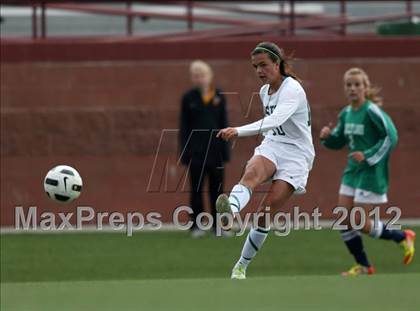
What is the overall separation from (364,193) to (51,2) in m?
6.86

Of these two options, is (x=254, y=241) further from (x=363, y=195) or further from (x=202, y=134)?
(x=202, y=134)

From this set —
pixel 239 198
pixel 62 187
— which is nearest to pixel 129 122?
pixel 62 187

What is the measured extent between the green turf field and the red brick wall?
3.26ft

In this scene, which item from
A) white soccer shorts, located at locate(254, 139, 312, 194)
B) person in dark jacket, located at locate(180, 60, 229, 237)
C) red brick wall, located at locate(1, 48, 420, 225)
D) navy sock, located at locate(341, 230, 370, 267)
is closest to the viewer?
white soccer shorts, located at locate(254, 139, 312, 194)

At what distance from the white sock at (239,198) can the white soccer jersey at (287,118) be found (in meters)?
0.51

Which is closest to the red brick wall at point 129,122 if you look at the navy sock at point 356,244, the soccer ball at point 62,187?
the navy sock at point 356,244

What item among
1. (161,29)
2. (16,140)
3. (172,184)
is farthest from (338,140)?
(161,29)

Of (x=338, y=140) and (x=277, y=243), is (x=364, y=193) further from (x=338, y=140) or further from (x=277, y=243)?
(x=277, y=243)

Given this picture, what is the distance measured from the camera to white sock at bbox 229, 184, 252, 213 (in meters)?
11.0

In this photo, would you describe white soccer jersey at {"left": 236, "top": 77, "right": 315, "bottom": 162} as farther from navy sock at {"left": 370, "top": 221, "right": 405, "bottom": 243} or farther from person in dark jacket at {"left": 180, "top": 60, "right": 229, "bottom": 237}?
person in dark jacket at {"left": 180, "top": 60, "right": 229, "bottom": 237}

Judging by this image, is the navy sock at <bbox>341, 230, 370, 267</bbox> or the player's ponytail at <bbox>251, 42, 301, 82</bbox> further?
the navy sock at <bbox>341, 230, 370, 267</bbox>

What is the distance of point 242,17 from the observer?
83.1ft

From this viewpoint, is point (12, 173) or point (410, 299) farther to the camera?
Result: point (12, 173)

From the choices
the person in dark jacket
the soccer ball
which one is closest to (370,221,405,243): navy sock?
the person in dark jacket
